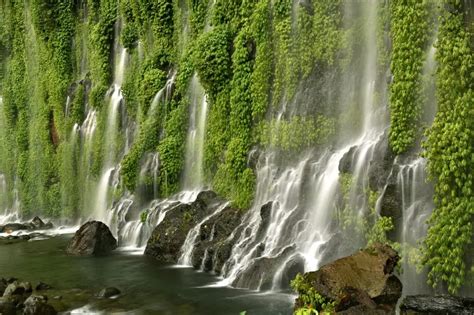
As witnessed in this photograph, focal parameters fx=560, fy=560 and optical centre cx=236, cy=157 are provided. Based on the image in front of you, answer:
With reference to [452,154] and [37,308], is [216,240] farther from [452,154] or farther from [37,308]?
[452,154]

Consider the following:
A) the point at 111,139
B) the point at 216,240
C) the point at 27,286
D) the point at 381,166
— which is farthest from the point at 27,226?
the point at 381,166

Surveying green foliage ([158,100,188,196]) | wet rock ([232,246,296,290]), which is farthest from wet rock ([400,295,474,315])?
green foliage ([158,100,188,196])

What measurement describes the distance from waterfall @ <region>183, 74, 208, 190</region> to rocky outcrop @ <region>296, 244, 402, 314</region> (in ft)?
37.4

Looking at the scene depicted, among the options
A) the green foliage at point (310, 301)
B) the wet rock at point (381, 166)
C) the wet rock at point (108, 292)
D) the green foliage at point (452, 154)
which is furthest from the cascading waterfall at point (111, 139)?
the green foliage at point (452, 154)

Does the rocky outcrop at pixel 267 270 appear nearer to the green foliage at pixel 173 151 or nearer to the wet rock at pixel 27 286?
the wet rock at pixel 27 286

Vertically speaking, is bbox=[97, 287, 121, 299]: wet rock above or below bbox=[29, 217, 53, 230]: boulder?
below

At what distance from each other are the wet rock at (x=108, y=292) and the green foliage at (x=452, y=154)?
7.45m

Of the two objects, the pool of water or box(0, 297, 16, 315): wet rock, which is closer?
the pool of water

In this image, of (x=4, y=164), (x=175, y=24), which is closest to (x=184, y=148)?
(x=175, y=24)

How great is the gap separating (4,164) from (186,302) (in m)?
27.2

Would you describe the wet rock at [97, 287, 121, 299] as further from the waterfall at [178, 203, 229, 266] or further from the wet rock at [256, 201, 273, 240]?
the wet rock at [256, 201, 273, 240]

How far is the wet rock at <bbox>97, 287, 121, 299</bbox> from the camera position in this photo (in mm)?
13789

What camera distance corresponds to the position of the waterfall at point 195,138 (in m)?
21.2

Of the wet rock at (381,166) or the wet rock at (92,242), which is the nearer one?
the wet rock at (381,166)
